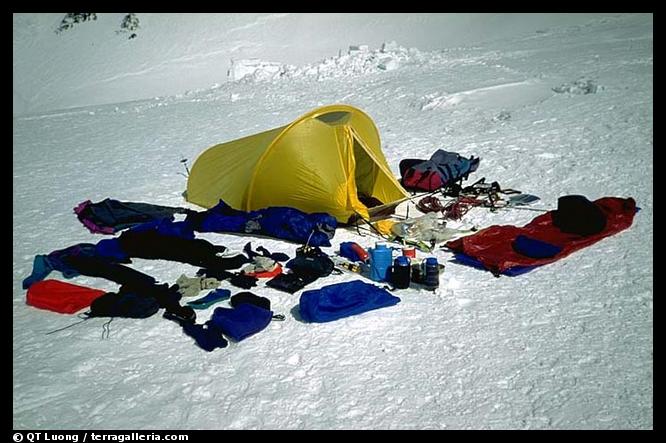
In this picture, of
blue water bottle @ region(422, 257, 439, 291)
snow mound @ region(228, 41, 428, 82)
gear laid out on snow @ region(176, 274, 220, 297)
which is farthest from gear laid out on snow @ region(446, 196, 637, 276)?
snow mound @ region(228, 41, 428, 82)

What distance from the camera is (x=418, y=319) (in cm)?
430

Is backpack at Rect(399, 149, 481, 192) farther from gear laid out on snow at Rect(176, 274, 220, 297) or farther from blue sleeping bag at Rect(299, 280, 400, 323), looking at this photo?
gear laid out on snow at Rect(176, 274, 220, 297)

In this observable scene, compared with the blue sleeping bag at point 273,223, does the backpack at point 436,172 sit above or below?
above

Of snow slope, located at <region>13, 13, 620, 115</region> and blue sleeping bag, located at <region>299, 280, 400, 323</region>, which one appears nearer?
blue sleeping bag, located at <region>299, 280, 400, 323</region>

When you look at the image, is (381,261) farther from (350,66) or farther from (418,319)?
(350,66)

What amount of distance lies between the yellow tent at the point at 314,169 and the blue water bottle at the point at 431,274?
1.65m

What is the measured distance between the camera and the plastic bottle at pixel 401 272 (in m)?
4.78

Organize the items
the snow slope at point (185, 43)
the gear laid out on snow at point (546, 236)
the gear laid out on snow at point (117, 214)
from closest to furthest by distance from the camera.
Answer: the gear laid out on snow at point (546, 236)
the gear laid out on snow at point (117, 214)
the snow slope at point (185, 43)

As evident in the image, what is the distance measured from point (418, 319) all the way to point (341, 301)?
0.67m

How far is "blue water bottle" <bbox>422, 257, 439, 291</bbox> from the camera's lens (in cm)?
472

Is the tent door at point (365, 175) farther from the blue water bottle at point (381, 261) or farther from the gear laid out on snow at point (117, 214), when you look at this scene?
the gear laid out on snow at point (117, 214)

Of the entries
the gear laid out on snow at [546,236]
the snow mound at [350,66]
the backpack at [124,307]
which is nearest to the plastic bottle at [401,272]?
the gear laid out on snow at [546,236]

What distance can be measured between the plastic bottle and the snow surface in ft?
0.37
